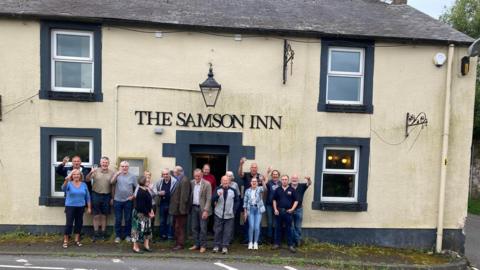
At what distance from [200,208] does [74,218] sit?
8.69 feet

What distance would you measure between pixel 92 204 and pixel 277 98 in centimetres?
478

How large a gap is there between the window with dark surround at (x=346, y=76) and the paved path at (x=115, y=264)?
3972mm

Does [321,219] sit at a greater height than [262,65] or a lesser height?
lesser

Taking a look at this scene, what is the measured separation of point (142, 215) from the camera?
8.25m

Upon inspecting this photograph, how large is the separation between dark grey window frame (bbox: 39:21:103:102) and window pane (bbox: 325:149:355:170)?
5523 millimetres

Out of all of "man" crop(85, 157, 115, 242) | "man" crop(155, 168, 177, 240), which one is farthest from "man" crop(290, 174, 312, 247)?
"man" crop(85, 157, 115, 242)

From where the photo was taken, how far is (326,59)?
9.70 metres

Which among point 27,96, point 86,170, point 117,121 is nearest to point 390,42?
point 117,121

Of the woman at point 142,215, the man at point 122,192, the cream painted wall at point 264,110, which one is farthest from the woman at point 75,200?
the woman at point 142,215

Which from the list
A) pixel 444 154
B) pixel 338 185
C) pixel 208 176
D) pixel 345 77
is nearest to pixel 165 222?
pixel 208 176

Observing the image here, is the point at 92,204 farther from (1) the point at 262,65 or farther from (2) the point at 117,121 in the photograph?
(1) the point at 262,65

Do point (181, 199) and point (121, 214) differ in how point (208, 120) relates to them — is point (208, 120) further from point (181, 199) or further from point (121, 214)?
point (121, 214)

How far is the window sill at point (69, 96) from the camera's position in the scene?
911 centimetres

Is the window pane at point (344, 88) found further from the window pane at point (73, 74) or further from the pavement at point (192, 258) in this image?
the window pane at point (73, 74)
